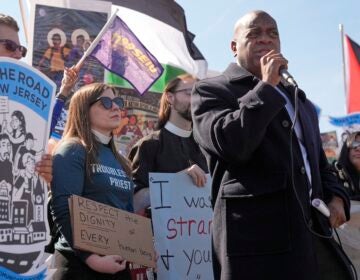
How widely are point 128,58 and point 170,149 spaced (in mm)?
2123

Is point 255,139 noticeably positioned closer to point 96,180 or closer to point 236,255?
point 236,255

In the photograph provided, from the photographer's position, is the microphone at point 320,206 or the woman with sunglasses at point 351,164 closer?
the microphone at point 320,206

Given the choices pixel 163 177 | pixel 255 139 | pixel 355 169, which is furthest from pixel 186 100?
pixel 255 139

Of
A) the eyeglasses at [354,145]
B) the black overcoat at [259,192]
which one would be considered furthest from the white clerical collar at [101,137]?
the eyeglasses at [354,145]

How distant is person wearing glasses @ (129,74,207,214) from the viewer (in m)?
3.79

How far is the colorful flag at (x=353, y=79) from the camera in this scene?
36.0 feet

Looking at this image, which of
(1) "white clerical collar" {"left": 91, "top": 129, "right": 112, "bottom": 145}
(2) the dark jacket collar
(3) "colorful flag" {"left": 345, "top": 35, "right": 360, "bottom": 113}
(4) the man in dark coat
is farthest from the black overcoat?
(3) "colorful flag" {"left": 345, "top": 35, "right": 360, "bottom": 113}

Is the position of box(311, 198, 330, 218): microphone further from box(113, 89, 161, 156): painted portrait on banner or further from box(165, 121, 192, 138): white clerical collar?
box(113, 89, 161, 156): painted portrait on banner

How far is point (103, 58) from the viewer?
18.1 feet

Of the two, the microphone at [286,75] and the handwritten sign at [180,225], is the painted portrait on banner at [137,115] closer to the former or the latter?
the handwritten sign at [180,225]

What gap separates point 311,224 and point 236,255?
0.33 metres

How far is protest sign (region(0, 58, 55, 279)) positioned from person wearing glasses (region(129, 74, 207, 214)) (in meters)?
1.25

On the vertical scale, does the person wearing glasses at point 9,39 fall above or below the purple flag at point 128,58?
below

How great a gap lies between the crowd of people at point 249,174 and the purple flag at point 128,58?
256 cm
